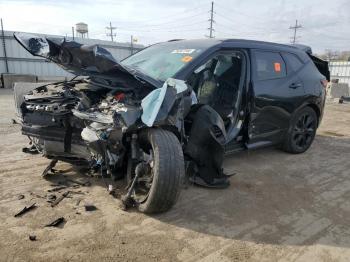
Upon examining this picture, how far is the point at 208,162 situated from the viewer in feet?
12.2

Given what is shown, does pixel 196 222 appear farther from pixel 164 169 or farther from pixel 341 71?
pixel 341 71

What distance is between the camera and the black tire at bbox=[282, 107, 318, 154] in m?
5.25

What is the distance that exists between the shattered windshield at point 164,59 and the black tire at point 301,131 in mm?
2119

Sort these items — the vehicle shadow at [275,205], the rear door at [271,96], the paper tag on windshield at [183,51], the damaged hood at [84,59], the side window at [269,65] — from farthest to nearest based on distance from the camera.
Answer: the side window at [269,65] < the rear door at [271,96] < the paper tag on windshield at [183,51] < the damaged hood at [84,59] < the vehicle shadow at [275,205]

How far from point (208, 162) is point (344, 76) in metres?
22.3

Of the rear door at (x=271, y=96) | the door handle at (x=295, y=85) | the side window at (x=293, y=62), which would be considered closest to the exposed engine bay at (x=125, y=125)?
the rear door at (x=271, y=96)

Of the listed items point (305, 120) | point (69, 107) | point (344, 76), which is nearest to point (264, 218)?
point (69, 107)

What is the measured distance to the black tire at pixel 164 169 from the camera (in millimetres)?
2901

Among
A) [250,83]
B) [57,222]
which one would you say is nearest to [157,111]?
[57,222]

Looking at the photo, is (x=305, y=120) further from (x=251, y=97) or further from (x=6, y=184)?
(x=6, y=184)

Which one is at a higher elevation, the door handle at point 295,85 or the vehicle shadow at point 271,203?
the door handle at point 295,85

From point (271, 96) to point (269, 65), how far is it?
50 centimetres

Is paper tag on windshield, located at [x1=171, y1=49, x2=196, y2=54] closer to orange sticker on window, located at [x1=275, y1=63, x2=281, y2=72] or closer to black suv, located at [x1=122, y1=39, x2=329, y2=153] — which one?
black suv, located at [x1=122, y1=39, x2=329, y2=153]

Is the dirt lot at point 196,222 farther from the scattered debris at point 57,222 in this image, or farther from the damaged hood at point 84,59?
the damaged hood at point 84,59
